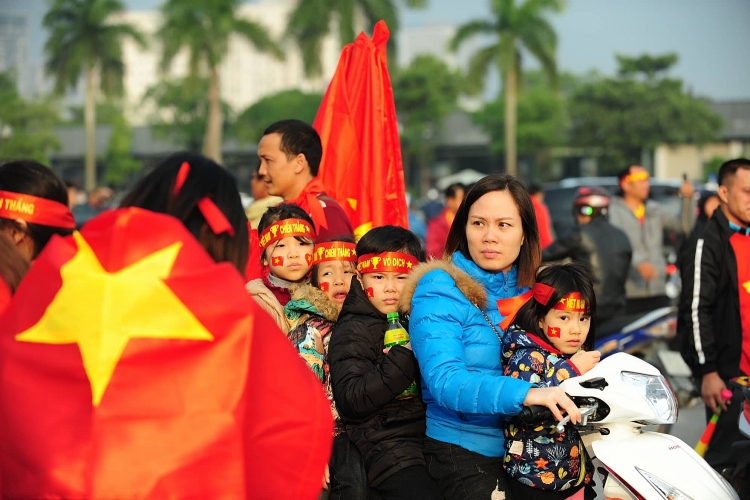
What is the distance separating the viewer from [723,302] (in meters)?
5.41

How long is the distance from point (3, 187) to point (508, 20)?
38.1m

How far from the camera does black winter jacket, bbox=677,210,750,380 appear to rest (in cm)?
534

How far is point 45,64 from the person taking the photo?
1778 inches

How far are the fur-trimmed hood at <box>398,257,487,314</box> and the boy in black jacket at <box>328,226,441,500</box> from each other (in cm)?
19

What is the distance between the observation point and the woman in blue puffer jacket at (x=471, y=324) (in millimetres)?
2990

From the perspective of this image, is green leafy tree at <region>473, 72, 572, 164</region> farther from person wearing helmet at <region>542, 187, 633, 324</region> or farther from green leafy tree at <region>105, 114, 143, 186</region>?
person wearing helmet at <region>542, 187, 633, 324</region>

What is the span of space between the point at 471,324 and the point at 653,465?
2.66 ft

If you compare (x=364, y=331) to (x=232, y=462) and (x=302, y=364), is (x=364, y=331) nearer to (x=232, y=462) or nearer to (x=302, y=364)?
(x=302, y=364)

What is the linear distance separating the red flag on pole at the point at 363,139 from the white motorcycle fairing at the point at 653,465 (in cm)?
256

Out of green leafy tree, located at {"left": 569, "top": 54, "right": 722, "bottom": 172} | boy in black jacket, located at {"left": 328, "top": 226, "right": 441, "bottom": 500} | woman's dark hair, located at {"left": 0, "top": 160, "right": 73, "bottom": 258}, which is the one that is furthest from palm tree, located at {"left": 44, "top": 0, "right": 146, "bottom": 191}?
boy in black jacket, located at {"left": 328, "top": 226, "right": 441, "bottom": 500}

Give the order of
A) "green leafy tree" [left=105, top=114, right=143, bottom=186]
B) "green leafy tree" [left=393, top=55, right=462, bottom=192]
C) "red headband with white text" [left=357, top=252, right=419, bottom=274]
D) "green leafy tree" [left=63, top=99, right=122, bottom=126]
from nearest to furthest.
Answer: "red headband with white text" [left=357, top=252, right=419, bottom=274] → "green leafy tree" [left=393, top=55, right=462, bottom=192] → "green leafy tree" [left=105, top=114, right=143, bottom=186] → "green leafy tree" [left=63, top=99, right=122, bottom=126]

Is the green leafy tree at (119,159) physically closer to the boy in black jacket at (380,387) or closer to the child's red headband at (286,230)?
the child's red headband at (286,230)

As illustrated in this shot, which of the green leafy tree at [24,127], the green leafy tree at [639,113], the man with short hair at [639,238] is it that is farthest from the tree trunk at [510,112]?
the man with short hair at [639,238]

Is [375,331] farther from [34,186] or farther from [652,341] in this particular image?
[652,341]
